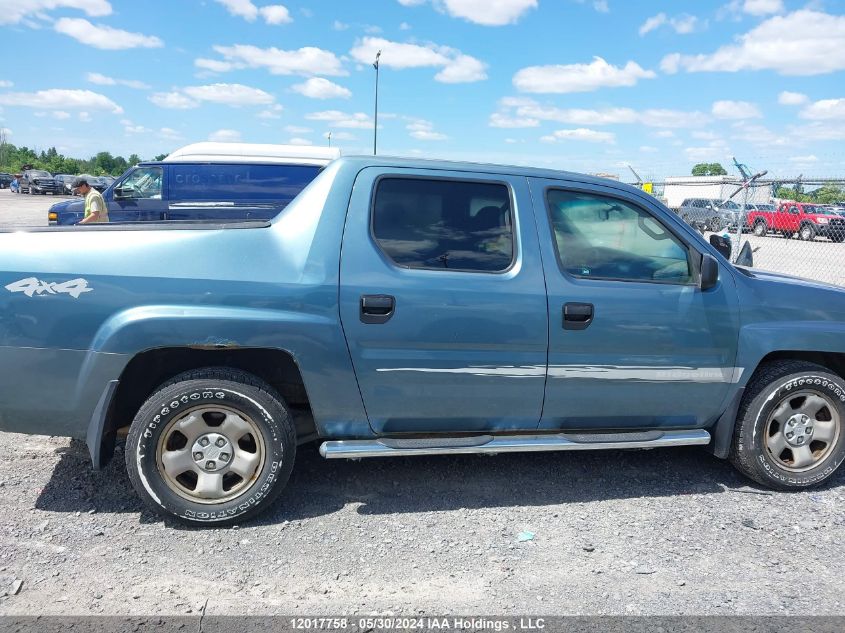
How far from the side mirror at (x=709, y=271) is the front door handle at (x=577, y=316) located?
2.21 feet

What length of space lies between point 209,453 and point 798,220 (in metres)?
27.6

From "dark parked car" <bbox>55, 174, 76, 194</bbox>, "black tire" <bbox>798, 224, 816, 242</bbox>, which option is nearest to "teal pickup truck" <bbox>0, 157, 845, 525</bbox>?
"black tire" <bbox>798, 224, 816, 242</bbox>

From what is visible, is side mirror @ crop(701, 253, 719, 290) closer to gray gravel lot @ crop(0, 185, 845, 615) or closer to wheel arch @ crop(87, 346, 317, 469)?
gray gravel lot @ crop(0, 185, 845, 615)

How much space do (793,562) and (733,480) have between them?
0.95 meters

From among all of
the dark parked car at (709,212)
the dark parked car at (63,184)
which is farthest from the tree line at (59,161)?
the dark parked car at (709,212)

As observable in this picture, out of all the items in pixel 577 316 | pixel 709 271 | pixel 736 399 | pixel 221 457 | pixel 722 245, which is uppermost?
pixel 722 245

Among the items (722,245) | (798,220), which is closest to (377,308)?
(722,245)

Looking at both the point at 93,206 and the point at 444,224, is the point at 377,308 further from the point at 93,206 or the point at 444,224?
the point at 93,206

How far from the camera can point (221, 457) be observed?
131 inches

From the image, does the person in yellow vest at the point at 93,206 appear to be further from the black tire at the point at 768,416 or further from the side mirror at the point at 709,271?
the black tire at the point at 768,416

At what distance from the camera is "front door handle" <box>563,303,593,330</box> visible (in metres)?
3.45

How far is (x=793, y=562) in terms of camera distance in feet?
10.6

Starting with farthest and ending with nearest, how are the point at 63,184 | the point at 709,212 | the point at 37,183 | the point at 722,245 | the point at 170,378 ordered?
the point at 63,184
the point at 37,183
the point at 709,212
the point at 722,245
the point at 170,378

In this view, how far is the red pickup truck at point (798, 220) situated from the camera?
81.7 feet
